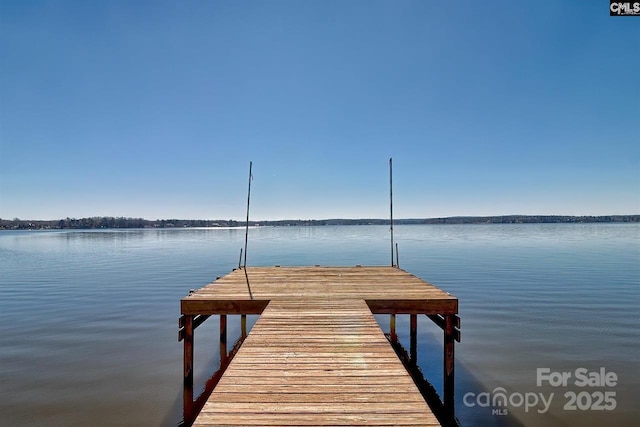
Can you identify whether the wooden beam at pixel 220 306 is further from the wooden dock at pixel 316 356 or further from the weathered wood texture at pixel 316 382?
the weathered wood texture at pixel 316 382

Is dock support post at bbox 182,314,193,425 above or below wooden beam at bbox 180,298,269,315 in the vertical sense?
below

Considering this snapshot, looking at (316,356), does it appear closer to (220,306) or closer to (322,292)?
(220,306)

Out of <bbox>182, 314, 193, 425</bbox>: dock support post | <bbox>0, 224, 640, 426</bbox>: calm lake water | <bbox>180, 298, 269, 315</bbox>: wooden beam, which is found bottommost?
<bbox>0, 224, 640, 426</bbox>: calm lake water

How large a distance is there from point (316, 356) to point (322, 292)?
4.51 metres

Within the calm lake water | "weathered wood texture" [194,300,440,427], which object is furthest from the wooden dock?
the calm lake water

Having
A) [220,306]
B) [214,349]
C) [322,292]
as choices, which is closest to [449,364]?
[322,292]

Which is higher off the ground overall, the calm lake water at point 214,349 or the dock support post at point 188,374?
the dock support post at point 188,374

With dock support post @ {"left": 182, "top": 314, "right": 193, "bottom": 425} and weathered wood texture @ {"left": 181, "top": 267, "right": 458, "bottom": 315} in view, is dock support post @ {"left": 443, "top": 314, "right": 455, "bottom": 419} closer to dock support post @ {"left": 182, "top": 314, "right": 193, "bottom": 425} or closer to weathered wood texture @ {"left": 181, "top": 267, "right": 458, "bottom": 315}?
weathered wood texture @ {"left": 181, "top": 267, "right": 458, "bottom": 315}

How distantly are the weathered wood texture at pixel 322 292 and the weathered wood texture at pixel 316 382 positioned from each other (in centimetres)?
192

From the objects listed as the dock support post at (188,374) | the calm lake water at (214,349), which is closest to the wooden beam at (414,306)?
the calm lake water at (214,349)

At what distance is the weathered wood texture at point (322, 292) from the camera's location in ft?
27.7

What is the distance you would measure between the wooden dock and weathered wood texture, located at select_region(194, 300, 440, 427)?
0.01 meters

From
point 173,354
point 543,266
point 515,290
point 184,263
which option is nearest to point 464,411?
point 173,354

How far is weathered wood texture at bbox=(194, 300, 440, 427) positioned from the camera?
3645 mm
